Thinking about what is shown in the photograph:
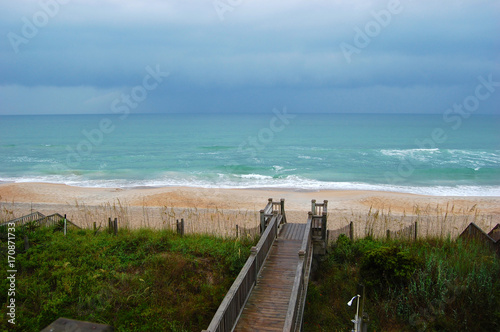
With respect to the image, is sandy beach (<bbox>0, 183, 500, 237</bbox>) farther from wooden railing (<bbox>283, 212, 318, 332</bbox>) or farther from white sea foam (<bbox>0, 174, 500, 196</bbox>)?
wooden railing (<bbox>283, 212, 318, 332</bbox>)

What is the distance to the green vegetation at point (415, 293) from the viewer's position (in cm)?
1010

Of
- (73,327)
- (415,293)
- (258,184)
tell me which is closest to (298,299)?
(415,293)

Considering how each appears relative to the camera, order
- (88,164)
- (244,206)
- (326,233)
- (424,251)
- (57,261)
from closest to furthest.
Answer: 1. (57,261)
2. (424,251)
3. (326,233)
4. (244,206)
5. (88,164)

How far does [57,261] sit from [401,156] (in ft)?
170

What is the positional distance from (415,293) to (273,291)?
4281 mm

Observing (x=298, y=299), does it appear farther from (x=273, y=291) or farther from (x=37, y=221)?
(x=37, y=221)

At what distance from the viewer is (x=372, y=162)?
49.7 metres

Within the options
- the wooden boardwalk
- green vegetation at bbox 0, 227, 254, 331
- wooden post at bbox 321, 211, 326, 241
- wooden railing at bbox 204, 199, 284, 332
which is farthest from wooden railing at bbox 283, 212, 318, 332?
green vegetation at bbox 0, 227, 254, 331

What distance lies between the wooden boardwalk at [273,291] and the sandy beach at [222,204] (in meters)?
7.94

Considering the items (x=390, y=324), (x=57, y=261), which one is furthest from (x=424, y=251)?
(x=57, y=261)

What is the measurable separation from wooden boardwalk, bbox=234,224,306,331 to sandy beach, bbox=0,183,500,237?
794 centimetres

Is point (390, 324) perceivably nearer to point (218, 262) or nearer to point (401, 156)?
point (218, 262)

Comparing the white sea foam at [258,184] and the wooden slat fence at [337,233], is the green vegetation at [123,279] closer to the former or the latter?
the wooden slat fence at [337,233]

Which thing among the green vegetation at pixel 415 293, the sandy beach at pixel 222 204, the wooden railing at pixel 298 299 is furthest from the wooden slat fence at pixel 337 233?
the sandy beach at pixel 222 204
